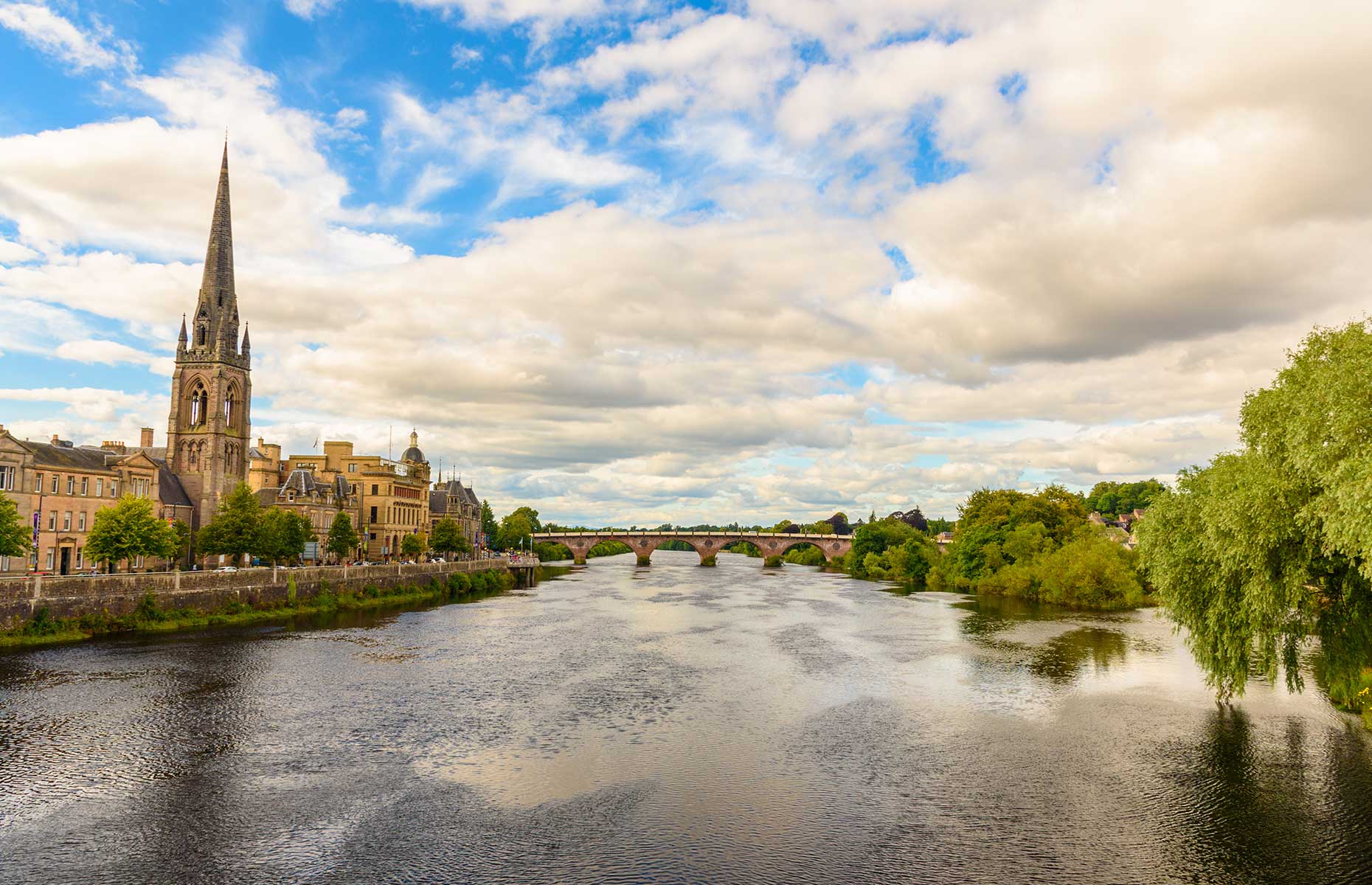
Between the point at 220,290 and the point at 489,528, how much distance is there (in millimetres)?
93614

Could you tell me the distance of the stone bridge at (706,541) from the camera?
574 feet

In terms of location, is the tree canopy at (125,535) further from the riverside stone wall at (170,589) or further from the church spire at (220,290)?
the church spire at (220,290)

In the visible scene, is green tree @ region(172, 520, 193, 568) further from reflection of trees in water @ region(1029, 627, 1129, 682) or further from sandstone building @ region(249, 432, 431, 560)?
reflection of trees in water @ region(1029, 627, 1129, 682)

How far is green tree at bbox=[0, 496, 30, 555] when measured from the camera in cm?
5322

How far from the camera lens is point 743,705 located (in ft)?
123

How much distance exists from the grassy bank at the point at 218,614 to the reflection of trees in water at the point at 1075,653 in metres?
54.2

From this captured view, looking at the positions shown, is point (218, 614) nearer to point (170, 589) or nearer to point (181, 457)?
point (170, 589)

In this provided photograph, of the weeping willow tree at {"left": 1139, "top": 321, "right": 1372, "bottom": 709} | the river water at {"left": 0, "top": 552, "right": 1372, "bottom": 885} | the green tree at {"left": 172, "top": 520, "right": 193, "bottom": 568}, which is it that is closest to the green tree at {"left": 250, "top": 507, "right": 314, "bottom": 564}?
the green tree at {"left": 172, "top": 520, "right": 193, "bottom": 568}

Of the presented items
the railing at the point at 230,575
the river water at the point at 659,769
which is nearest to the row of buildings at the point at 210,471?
the railing at the point at 230,575

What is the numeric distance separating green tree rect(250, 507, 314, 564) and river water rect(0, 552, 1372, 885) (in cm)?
3089

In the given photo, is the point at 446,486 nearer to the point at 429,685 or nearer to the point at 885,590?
the point at 885,590

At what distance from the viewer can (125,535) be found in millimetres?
63875

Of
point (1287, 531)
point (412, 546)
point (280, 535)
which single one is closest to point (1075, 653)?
point (1287, 531)

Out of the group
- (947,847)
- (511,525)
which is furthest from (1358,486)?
(511,525)
